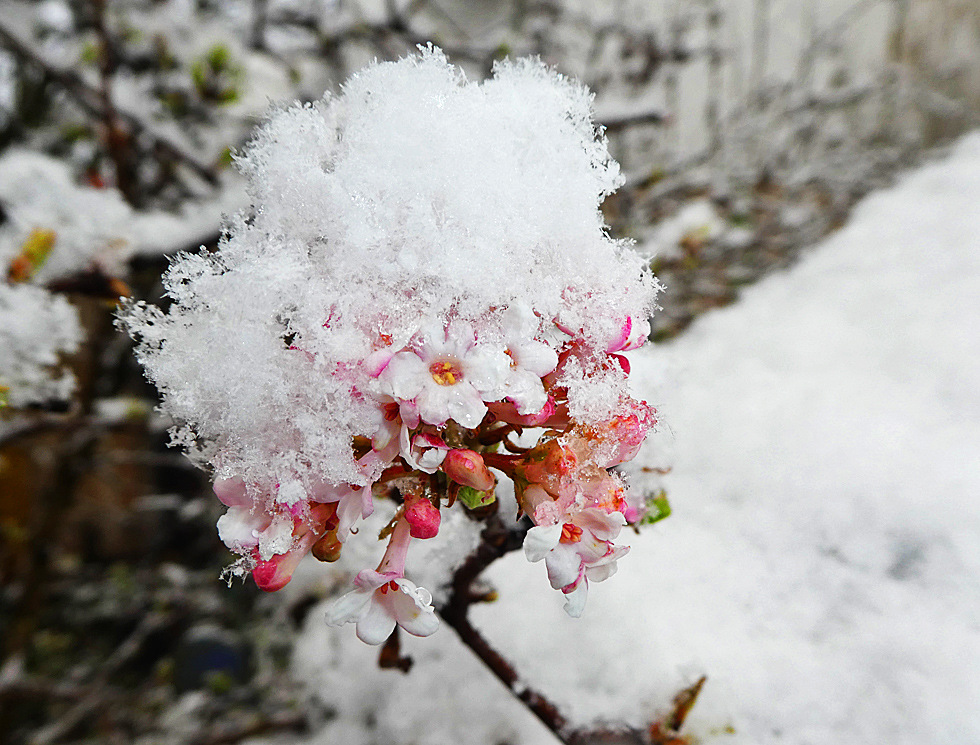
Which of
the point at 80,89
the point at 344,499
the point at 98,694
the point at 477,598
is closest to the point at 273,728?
the point at 477,598

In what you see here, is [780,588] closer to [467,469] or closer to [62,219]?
[467,469]

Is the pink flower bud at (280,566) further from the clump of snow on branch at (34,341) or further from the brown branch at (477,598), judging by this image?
the clump of snow on branch at (34,341)

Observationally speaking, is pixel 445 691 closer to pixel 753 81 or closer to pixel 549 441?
pixel 549 441

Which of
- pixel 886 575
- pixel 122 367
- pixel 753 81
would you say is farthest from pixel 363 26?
pixel 753 81

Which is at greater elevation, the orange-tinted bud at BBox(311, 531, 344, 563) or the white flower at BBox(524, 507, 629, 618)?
the orange-tinted bud at BBox(311, 531, 344, 563)

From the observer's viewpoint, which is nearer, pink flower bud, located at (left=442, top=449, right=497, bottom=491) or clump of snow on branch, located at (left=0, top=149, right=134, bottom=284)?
pink flower bud, located at (left=442, top=449, right=497, bottom=491)

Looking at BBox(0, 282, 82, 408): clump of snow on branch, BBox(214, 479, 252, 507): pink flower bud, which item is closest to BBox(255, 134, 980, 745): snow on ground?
BBox(214, 479, 252, 507): pink flower bud

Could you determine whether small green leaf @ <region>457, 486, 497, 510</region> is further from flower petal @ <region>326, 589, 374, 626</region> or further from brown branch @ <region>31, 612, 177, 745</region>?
brown branch @ <region>31, 612, 177, 745</region>

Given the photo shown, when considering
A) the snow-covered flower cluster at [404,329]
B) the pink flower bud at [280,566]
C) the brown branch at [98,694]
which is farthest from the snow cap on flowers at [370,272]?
the brown branch at [98,694]
